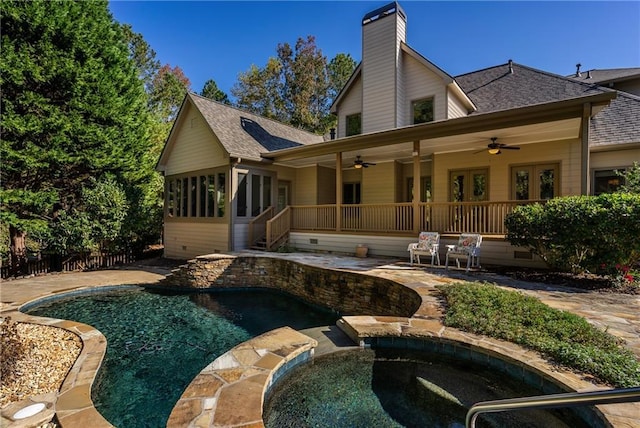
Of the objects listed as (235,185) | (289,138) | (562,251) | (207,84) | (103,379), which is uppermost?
(207,84)

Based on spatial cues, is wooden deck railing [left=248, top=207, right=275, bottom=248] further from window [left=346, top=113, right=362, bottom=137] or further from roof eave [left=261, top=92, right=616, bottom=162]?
window [left=346, top=113, right=362, bottom=137]

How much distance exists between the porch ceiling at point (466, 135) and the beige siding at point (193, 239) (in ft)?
12.3

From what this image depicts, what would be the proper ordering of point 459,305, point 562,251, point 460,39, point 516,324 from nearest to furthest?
point 516,324 < point 459,305 < point 562,251 < point 460,39

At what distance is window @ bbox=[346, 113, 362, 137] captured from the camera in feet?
46.7

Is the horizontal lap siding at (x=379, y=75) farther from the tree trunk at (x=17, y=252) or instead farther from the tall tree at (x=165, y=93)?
the tall tree at (x=165, y=93)

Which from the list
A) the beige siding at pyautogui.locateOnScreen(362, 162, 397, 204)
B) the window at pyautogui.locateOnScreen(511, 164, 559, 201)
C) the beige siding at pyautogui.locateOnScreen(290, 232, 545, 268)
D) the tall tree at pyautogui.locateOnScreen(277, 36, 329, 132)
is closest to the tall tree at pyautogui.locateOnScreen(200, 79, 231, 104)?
the tall tree at pyautogui.locateOnScreen(277, 36, 329, 132)

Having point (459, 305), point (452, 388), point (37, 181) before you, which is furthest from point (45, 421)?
point (37, 181)

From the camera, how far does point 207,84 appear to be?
3378 cm

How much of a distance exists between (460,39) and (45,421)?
18.6 m

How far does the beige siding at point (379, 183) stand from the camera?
43.0 ft

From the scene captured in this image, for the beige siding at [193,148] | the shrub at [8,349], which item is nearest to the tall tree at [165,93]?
the beige siding at [193,148]

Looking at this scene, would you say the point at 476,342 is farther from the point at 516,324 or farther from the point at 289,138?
the point at 289,138

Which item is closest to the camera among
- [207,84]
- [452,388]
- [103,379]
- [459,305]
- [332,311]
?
[452,388]

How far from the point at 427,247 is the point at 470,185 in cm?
404
